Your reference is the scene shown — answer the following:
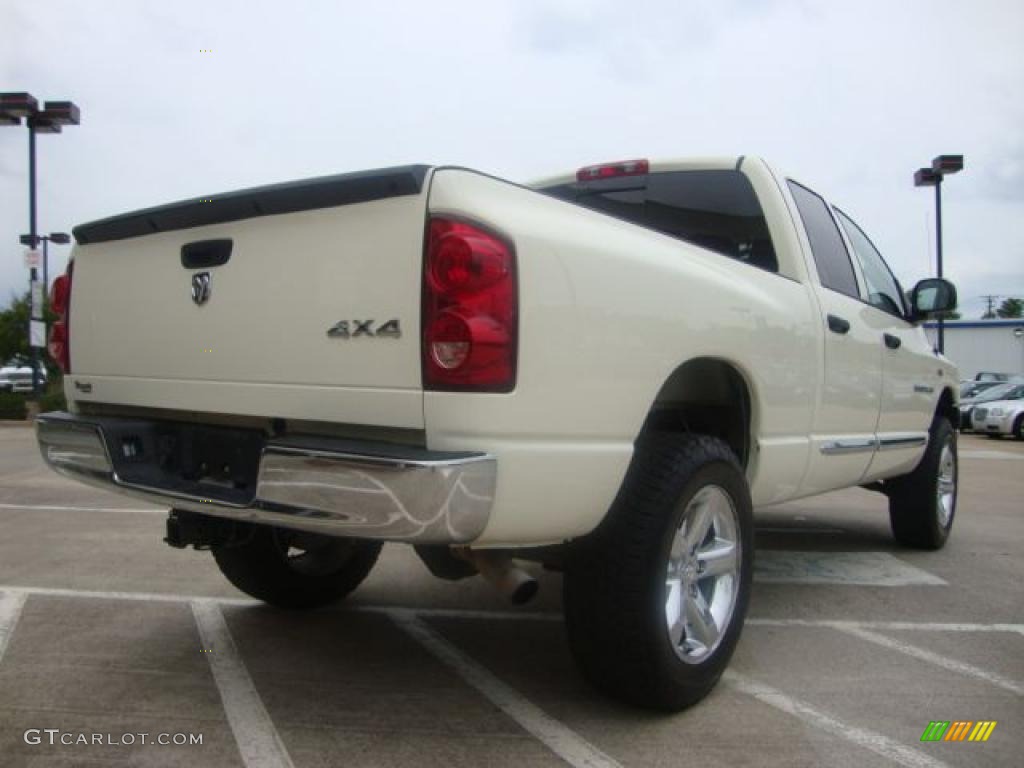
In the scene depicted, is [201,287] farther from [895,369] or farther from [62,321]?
[895,369]

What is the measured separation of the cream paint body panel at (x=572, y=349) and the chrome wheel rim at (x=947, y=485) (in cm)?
334

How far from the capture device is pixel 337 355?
2332 millimetres

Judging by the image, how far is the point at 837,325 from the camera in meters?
3.85

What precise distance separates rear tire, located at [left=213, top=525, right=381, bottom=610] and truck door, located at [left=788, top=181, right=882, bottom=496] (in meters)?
2.03

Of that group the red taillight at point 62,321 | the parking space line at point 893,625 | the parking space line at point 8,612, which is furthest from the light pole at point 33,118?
the parking space line at point 893,625

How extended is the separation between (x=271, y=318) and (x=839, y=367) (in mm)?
2564

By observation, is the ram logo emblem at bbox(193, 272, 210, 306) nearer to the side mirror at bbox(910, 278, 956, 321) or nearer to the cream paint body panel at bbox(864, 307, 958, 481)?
the cream paint body panel at bbox(864, 307, 958, 481)

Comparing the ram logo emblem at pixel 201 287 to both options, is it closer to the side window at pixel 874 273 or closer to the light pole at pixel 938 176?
the side window at pixel 874 273

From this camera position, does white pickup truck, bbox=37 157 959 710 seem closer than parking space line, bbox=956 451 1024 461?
Yes

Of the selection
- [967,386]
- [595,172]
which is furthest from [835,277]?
[967,386]

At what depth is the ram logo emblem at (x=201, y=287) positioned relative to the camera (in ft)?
8.72

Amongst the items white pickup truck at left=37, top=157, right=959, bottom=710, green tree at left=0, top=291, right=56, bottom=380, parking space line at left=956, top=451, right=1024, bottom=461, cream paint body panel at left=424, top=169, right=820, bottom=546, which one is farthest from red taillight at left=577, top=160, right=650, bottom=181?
green tree at left=0, top=291, right=56, bottom=380

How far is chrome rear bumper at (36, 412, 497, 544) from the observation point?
208 centimetres

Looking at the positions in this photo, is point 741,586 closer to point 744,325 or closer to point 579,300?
point 744,325
